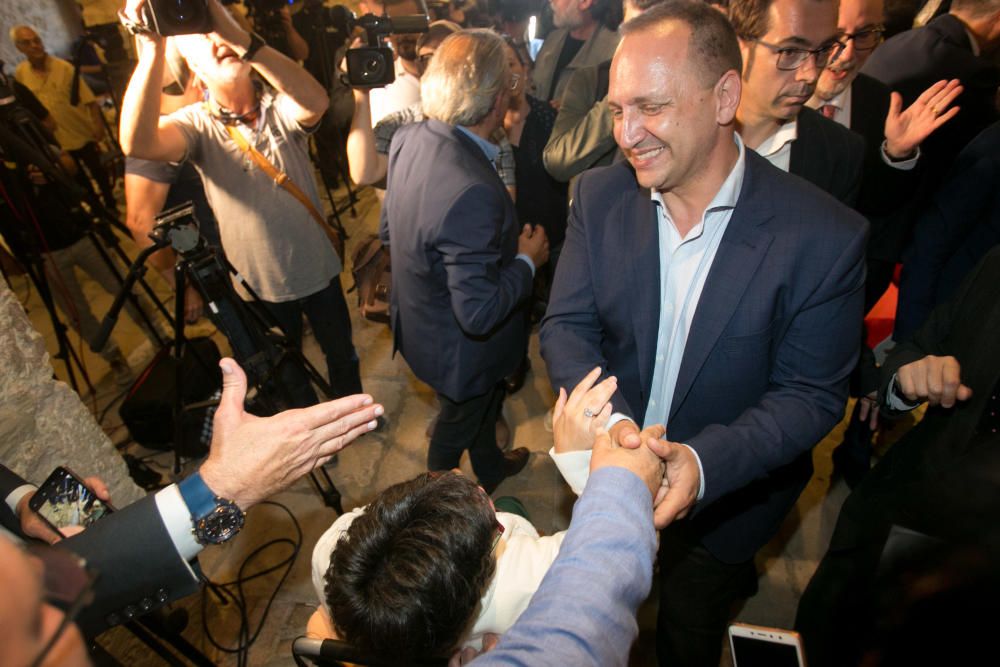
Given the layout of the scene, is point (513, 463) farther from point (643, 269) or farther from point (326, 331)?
point (643, 269)

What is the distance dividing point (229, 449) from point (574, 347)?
3.22 feet

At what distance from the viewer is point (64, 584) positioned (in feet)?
2.00

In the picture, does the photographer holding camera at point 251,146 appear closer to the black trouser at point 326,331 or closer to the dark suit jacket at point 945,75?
the black trouser at point 326,331

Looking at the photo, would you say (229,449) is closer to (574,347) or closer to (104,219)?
(574,347)

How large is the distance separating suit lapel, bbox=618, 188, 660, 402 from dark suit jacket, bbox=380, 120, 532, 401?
1.97 feet

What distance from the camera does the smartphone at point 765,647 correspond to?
53.9 inches

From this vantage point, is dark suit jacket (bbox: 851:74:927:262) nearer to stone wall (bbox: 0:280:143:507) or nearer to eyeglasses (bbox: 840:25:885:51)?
eyeglasses (bbox: 840:25:885:51)

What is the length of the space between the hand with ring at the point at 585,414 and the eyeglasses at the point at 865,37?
179 cm

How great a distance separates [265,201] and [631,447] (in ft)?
7.18

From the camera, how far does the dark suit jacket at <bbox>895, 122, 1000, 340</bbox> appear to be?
231 cm

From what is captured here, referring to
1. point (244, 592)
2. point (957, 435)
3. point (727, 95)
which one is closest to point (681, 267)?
point (727, 95)

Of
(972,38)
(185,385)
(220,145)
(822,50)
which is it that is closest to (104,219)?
(185,385)

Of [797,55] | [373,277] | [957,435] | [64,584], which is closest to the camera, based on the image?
[64,584]

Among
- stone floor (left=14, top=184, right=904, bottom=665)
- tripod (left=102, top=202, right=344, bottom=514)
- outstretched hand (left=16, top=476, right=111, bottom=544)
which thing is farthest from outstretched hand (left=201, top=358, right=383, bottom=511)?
stone floor (left=14, top=184, right=904, bottom=665)
